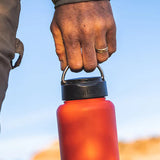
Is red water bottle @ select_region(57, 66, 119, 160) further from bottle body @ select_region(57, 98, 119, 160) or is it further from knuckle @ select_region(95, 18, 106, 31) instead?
knuckle @ select_region(95, 18, 106, 31)

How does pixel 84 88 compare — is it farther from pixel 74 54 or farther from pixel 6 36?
pixel 6 36

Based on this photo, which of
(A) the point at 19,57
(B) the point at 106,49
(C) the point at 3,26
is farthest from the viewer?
(A) the point at 19,57

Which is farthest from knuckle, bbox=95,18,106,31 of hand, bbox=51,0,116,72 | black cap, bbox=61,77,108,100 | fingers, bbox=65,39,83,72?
black cap, bbox=61,77,108,100

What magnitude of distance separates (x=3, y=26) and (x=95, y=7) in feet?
1.25

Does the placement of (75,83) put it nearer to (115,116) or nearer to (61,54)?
(61,54)

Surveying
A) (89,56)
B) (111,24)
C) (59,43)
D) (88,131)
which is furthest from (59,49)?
(88,131)

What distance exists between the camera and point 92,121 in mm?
1340

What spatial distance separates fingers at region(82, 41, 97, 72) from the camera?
128cm

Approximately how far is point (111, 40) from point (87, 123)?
1.22ft

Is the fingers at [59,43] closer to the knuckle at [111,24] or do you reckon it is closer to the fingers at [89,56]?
the fingers at [89,56]

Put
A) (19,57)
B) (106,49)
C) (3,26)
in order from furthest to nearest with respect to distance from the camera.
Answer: (19,57) < (106,49) < (3,26)

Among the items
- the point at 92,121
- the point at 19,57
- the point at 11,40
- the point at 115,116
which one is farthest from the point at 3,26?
the point at 115,116

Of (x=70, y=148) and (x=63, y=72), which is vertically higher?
(x=63, y=72)

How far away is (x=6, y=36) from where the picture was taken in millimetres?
1224
